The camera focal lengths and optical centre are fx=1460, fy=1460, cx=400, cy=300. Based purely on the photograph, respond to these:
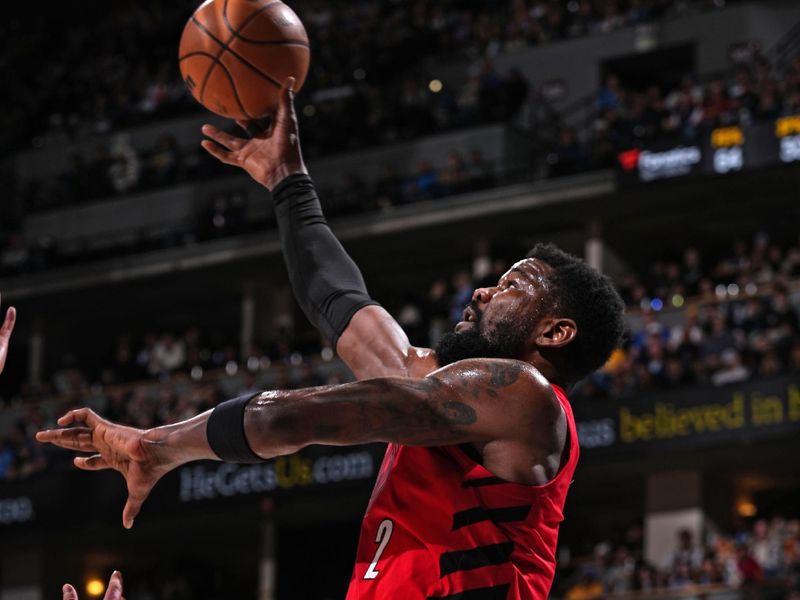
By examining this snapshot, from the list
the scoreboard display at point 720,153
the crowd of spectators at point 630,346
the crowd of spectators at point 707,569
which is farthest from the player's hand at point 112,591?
the scoreboard display at point 720,153

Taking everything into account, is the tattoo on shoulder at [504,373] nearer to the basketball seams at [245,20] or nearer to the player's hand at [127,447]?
the player's hand at [127,447]

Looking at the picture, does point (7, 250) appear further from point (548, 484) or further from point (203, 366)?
point (548, 484)

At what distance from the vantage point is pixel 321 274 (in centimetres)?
406

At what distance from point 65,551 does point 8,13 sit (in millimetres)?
14180

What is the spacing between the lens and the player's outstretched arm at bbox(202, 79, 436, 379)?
400cm

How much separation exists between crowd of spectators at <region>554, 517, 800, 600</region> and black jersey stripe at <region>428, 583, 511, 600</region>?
11238 mm

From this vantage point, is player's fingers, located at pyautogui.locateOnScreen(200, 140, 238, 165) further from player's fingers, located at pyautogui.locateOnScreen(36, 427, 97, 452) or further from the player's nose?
player's fingers, located at pyautogui.locateOnScreen(36, 427, 97, 452)

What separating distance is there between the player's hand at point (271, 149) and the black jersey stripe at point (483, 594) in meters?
1.42

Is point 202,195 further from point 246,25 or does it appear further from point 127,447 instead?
point 127,447

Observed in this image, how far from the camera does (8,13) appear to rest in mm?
33750

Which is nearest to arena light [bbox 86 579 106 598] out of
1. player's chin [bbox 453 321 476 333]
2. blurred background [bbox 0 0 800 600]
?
blurred background [bbox 0 0 800 600]

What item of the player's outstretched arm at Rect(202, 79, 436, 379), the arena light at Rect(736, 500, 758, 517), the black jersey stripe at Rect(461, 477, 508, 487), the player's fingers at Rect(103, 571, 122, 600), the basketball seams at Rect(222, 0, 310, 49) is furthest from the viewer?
the arena light at Rect(736, 500, 758, 517)

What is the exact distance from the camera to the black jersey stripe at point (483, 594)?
3.29 m

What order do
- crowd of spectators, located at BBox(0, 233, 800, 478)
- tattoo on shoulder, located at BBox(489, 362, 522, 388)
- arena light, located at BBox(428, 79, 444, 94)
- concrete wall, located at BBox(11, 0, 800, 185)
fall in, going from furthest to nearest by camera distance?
arena light, located at BBox(428, 79, 444, 94), concrete wall, located at BBox(11, 0, 800, 185), crowd of spectators, located at BBox(0, 233, 800, 478), tattoo on shoulder, located at BBox(489, 362, 522, 388)
